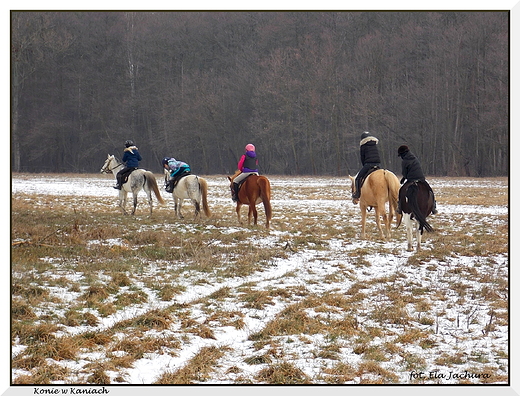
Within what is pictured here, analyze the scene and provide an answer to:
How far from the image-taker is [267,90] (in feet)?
167

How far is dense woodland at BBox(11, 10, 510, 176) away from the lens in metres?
43.9

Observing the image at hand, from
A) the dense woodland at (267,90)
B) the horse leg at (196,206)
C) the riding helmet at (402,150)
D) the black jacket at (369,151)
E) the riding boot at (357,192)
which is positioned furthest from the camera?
the dense woodland at (267,90)

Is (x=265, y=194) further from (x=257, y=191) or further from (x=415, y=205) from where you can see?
(x=415, y=205)

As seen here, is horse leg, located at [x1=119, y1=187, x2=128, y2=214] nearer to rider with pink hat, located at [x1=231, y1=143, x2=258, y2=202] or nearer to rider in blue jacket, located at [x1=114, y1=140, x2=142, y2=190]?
rider in blue jacket, located at [x1=114, y1=140, x2=142, y2=190]

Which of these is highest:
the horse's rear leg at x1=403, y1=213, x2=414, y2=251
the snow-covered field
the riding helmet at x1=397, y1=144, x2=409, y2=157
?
the riding helmet at x1=397, y1=144, x2=409, y2=157

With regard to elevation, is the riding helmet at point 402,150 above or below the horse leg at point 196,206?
above

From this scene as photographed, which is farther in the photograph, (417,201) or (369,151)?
(369,151)

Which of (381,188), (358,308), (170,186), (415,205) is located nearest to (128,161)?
(170,186)

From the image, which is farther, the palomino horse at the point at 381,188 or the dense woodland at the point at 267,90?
the dense woodland at the point at 267,90

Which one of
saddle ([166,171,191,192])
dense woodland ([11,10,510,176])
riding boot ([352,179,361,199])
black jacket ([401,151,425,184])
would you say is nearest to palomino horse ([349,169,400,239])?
riding boot ([352,179,361,199])

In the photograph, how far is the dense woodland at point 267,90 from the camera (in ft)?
144

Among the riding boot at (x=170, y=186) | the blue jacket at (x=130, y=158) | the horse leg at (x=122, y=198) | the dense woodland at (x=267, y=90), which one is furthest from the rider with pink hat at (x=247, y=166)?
the dense woodland at (x=267, y=90)

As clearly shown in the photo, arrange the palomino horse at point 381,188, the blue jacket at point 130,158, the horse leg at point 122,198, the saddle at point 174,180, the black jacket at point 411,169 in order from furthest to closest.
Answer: the horse leg at point 122,198 < the blue jacket at point 130,158 < the saddle at point 174,180 < the palomino horse at point 381,188 < the black jacket at point 411,169

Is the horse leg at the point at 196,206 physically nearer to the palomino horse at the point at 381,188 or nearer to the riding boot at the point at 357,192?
the riding boot at the point at 357,192
